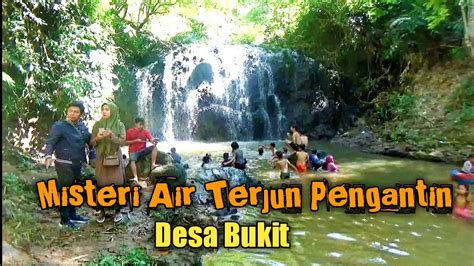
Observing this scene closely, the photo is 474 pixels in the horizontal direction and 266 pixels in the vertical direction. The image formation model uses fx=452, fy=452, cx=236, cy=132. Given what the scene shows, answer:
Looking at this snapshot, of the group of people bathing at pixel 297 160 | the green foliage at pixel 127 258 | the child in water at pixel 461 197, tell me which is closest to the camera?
the green foliage at pixel 127 258

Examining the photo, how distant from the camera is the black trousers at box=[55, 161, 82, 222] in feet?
14.5

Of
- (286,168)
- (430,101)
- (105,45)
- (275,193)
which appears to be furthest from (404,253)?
(430,101)

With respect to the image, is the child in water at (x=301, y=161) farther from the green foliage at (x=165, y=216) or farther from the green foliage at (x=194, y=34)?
the green foliage at (x=194, y=34)

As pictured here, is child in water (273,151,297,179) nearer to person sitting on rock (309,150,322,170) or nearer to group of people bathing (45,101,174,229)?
person sitting on rock (309,150,322,170)

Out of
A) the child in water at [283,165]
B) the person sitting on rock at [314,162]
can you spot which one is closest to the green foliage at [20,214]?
the child in water at [283,165]

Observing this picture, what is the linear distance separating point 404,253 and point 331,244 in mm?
747

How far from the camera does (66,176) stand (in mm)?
4438

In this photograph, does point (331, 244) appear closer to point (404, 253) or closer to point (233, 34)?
point (404, 253)

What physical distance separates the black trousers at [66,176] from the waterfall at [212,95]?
10.7 meters

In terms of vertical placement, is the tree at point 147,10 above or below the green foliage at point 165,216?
above

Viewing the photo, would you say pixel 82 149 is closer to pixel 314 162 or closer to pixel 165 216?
pixel 165 216

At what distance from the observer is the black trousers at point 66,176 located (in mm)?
4406

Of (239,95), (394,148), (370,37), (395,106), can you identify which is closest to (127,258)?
(394,148)

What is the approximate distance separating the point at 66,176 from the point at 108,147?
546 mm
